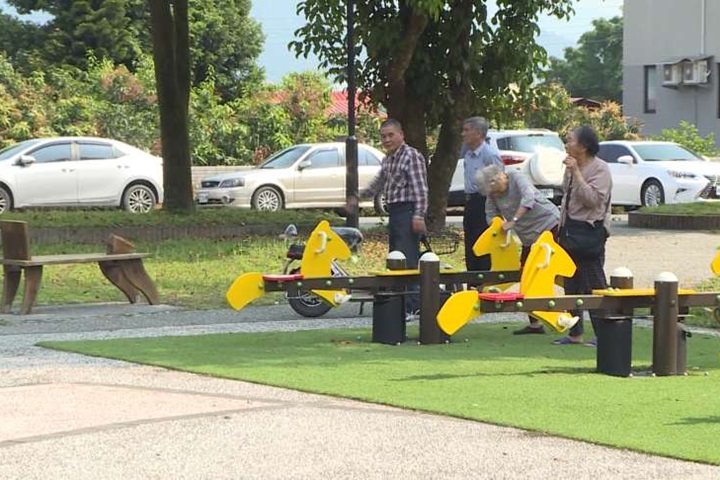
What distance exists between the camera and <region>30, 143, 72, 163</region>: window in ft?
87.8

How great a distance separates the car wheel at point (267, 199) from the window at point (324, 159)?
0.99 meters

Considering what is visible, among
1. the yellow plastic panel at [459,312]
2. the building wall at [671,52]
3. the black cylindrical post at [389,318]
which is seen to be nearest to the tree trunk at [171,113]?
the black cylindrical post at [389,318]

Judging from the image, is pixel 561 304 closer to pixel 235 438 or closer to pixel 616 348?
pixel 616 348

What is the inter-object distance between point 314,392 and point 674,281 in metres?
2.76

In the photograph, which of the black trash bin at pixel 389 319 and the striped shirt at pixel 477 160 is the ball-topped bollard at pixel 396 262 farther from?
the striped shirt at pixel 477 160

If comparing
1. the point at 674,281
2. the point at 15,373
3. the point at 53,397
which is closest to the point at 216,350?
the point at 15,373

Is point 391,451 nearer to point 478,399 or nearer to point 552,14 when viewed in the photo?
point 478,399

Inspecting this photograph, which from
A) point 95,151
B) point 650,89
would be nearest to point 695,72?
point 650,89

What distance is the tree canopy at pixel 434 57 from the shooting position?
2067cm

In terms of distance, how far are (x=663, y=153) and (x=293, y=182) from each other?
7935 millimetres

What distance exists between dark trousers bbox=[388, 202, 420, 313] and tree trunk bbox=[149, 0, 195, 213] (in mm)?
9044

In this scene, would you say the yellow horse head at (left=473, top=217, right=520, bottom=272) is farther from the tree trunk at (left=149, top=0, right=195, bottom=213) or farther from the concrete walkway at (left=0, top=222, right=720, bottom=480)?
the tree trunk at (left=149, top=0, right=195, bottom=213)

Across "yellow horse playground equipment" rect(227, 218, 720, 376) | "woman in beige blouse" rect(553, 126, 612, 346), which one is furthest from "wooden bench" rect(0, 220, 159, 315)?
"woman in beige blouse" rect(553, 126, 612, 346)

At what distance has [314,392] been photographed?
30.3ft
